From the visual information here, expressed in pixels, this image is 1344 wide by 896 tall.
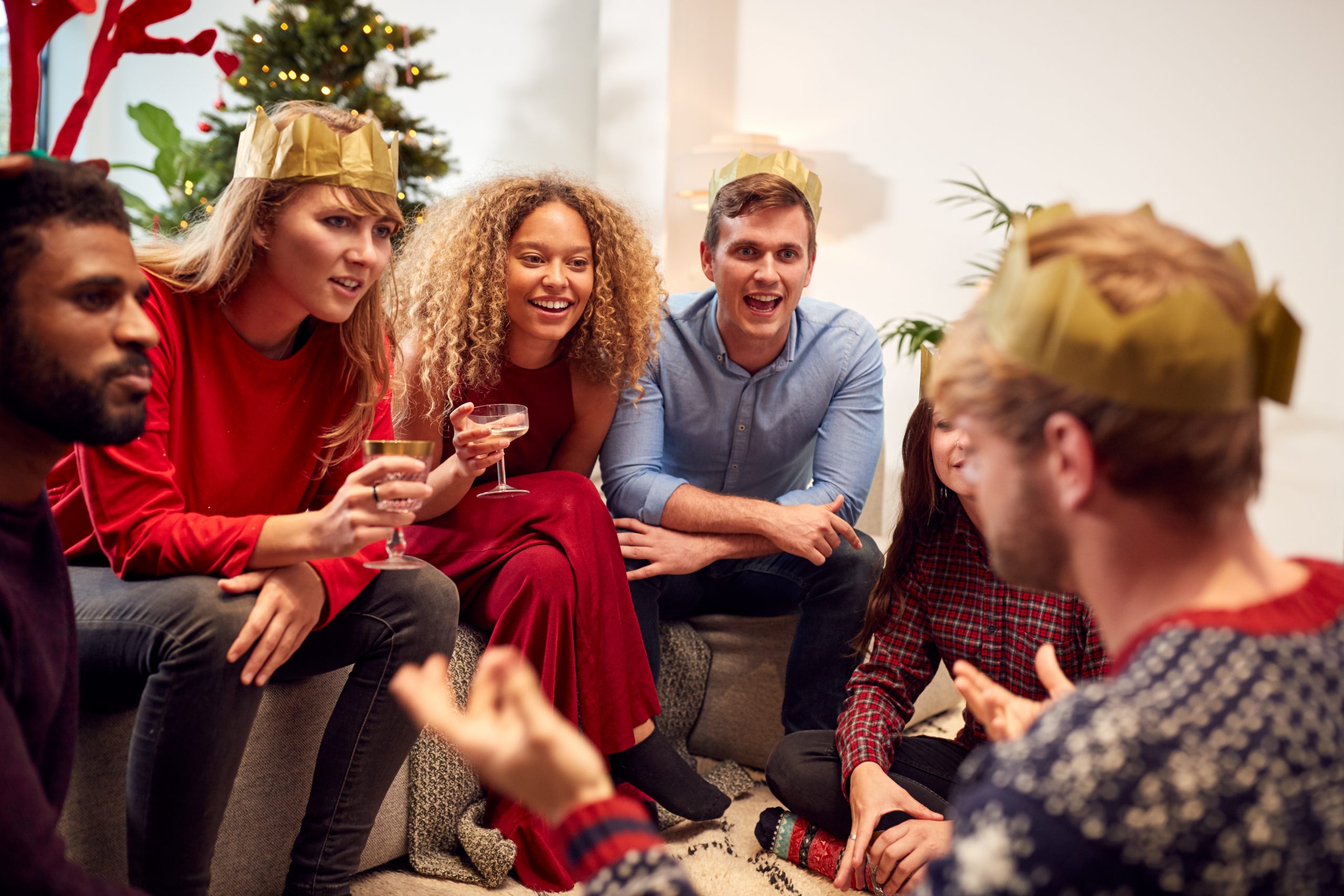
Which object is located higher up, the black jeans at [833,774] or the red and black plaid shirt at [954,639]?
the red and black plaid shirt at [954,639]

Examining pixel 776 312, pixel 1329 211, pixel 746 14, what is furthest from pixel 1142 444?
pixel 746 14

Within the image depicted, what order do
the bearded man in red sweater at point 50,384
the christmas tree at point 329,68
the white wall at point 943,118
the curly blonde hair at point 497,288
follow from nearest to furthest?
the bearded man in red sweater at point 50,384 < the curly blonde hair at point 497,288 < the white wall at point 943,118 < the christmas tree at point 329,68

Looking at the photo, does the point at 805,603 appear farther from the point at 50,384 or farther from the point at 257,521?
the point at 50,384

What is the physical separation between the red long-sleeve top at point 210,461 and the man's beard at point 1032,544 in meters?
1.07

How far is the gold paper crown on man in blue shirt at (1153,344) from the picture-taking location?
0.75 metres

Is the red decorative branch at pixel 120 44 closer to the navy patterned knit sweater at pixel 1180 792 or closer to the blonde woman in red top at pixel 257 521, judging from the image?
the blonde woman in red top at pixel 257 521

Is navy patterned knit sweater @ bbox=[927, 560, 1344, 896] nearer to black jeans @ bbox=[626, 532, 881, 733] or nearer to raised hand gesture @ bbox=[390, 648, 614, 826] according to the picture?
raised hand gesture @ bbox=[390, 648, 614, 826]

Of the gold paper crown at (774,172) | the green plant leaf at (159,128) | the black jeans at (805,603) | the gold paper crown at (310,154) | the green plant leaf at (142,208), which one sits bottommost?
the black jeans at (805,603)

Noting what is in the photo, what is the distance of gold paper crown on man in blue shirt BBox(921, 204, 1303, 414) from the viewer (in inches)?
29.6

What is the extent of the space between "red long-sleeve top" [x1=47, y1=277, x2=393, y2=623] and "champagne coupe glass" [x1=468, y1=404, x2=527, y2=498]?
191 mm

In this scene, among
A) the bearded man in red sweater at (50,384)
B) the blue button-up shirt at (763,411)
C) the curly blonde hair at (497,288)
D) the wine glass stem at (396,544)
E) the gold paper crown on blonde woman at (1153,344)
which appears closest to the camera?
the gold paper crown on blonde woman at (1153,344)

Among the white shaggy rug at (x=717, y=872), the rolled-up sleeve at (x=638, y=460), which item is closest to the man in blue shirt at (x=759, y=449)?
the rolled-up sleeve at (x=638, y=460)

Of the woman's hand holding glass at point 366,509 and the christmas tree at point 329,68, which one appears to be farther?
the christmas tree at point 329,68

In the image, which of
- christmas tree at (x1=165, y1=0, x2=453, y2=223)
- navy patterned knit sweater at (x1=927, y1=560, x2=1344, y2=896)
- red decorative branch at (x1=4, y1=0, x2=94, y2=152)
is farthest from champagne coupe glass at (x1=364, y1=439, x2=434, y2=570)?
christmas tree at (x1=165, y1=0, x2=453, y2=223)
